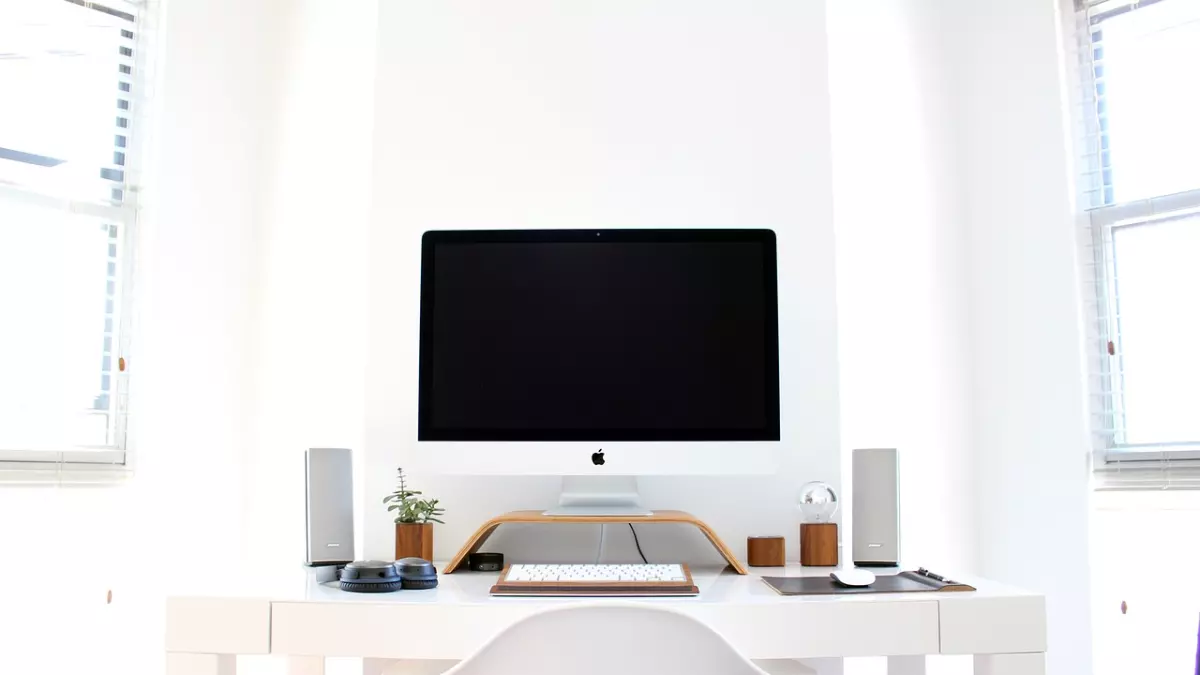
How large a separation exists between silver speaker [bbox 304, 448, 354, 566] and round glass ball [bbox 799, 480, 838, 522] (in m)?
1.02

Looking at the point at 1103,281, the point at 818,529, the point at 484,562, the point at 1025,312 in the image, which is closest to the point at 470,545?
the point at 484,562

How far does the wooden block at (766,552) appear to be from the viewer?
215 centimetres

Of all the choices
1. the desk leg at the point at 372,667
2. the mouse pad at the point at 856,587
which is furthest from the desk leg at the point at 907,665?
the desk leg at the point at 372,667

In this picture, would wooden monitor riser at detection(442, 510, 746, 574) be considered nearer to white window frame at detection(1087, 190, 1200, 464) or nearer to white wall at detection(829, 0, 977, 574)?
white wall at detection(829, 0, 977, 574)

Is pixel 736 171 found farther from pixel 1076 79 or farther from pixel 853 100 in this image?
pixel 1076 79

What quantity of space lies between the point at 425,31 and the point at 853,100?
118cm

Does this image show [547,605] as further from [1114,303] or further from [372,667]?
[1114,303]

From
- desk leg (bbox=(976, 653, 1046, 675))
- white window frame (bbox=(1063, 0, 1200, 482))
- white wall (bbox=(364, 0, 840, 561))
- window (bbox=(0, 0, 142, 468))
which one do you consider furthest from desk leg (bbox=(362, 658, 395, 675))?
white window frame (bbox=(1063, 0, 1200, 482))

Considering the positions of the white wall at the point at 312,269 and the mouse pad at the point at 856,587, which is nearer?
the mouse pad at the point at 856,587

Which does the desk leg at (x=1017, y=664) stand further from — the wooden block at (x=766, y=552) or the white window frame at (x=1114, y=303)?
the white window frame at (x=1114, y=303)

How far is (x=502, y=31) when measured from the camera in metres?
2.50

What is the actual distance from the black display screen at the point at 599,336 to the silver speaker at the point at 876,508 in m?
0.27

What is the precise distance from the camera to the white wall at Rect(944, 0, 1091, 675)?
239 centimetres

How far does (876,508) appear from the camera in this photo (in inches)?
83.2
